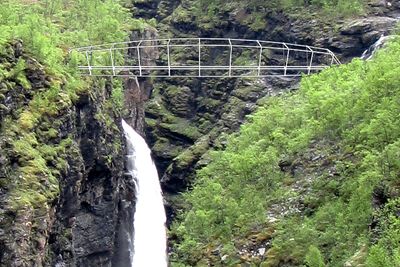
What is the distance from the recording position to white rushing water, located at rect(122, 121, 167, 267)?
53.5 metres

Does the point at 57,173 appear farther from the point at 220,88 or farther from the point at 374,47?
the point at 220,88

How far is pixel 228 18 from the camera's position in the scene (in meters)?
77.1

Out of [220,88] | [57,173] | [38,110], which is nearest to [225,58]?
[220,88]

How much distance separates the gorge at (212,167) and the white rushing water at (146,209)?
14.4 inches

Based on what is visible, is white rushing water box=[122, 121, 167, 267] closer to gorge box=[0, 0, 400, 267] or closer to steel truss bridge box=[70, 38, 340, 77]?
gorge box=[0, 0, 400, 267]

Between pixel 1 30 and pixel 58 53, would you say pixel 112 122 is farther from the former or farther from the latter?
pixel 1 30

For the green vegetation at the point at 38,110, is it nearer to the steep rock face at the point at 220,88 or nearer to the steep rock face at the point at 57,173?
the steep rock face at the point at 57,173

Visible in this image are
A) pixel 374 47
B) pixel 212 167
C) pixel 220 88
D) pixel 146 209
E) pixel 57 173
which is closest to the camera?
pixel 57 173

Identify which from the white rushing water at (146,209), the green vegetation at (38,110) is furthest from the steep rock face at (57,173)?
the white rushing water at (146,209)

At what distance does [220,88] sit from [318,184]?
38.4 meters

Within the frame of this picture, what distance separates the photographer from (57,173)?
35875 millimetres

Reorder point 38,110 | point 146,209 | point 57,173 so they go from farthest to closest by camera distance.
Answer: point 146,209 < point 38,110 < point 57,173

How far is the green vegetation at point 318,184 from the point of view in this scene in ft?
92.9

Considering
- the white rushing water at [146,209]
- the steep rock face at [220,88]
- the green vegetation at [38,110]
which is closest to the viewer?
the green vegetation at [38,110]
